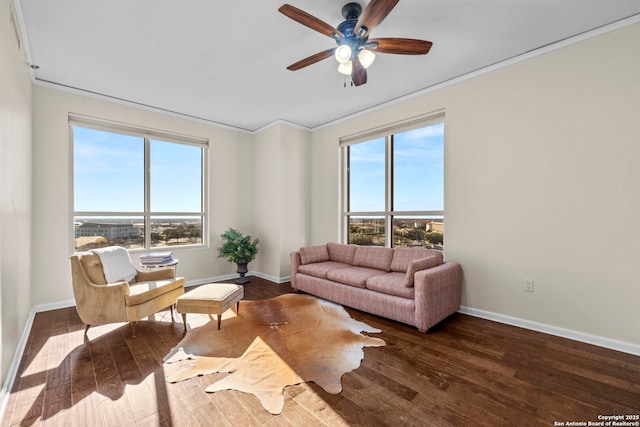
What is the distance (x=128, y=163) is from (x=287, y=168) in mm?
2476

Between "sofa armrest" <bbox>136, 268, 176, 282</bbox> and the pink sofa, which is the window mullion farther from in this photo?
"sofa armrest" <bbox>136, 268, 176, 282</bbox>

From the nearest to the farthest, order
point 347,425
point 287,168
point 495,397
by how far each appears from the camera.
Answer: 1. point 347,425
2. point 495,397
3. point 287,168

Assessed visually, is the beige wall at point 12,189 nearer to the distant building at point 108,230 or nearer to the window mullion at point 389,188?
the distant building at point 108,230

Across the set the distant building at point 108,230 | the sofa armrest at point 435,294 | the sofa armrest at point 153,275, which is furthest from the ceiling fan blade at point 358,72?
the distant building at point 108,230

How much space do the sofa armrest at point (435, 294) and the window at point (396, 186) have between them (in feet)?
2.24

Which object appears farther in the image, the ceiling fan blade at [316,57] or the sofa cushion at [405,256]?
the sofa cushion at [405,256]

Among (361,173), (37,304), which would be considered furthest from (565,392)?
(37,304)

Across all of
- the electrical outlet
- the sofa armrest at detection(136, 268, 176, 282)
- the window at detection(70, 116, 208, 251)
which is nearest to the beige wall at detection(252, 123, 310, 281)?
the window at detection(70, 116, 208, 251)

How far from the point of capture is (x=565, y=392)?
6.32ft

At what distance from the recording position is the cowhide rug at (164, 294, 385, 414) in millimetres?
2061

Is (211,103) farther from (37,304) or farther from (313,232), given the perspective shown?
(37,304)

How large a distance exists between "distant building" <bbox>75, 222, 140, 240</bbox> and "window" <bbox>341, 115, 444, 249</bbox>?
134 inches

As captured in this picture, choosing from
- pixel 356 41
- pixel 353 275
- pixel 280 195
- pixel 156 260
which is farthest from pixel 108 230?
pixel 356 41

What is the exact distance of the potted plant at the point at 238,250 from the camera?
15.8 ft
